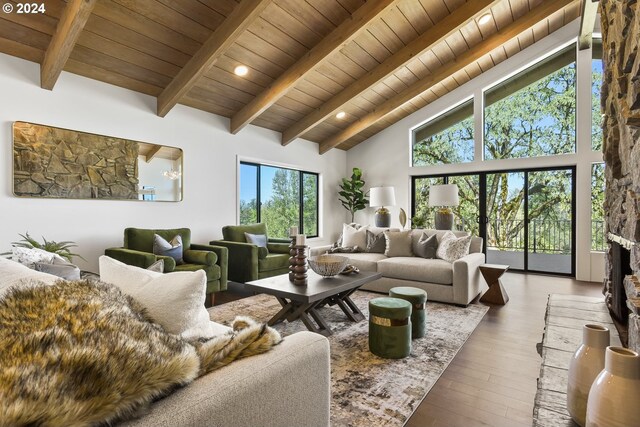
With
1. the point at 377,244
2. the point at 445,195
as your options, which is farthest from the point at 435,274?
the point at 445,195

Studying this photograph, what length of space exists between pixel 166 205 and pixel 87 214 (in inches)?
36.0

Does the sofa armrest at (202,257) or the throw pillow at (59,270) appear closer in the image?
the throw pillow at (59,270)

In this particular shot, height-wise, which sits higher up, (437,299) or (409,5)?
(409,5)

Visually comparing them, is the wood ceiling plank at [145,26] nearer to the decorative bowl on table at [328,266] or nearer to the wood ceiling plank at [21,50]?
the wood ceiling plank at [21,50]

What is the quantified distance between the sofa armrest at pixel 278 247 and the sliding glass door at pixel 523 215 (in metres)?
3.46

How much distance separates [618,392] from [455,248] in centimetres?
320

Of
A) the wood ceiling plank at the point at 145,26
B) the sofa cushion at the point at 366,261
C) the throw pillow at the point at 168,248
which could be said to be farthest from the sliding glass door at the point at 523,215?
the wood ceiling plank at the point at 145,26

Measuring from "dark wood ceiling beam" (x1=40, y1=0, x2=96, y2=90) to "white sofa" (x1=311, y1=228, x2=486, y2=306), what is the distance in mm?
3639

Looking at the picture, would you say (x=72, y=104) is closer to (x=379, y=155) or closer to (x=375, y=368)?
(x=375, y=368)

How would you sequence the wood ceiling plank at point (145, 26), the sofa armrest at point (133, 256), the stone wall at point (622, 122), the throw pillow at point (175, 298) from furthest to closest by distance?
the sofa armrest at point (133, 256)
the wood ceiling plank at point (145, 26)
the stone wall at point (622, 122)
the throw pillow at point (175, 298)

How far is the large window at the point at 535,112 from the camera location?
5.34m

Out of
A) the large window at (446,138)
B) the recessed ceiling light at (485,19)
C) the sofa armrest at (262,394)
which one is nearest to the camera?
the sofa armrest at (262,394)

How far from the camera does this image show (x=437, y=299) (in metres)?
3.78

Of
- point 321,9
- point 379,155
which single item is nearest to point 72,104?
point 321,9
